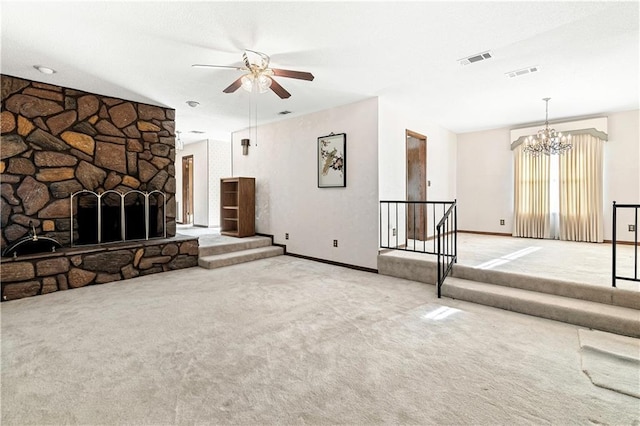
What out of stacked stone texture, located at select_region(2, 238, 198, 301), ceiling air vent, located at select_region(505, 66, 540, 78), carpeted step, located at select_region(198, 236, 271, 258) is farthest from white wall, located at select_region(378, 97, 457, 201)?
stacked stone texture, located at select_region(2, 238, 198, 301)

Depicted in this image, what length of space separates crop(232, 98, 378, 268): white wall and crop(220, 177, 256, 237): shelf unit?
0.16 m

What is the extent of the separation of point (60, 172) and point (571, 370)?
5953mm

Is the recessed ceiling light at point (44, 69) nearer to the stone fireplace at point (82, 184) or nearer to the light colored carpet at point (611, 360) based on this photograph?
the stone fireplace at point (82, 184)

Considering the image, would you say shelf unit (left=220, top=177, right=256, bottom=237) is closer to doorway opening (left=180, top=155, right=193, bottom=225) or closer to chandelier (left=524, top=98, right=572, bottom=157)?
doorway opening (left=180, top=155, right=193, bottom=225)

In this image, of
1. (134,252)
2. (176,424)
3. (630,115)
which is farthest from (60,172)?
(630,115)

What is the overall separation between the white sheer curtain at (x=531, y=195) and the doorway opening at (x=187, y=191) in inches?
326

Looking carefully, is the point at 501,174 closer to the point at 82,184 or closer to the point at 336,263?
the point at 336,263

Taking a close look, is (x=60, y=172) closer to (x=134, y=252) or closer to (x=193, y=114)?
(x=134, y=252)

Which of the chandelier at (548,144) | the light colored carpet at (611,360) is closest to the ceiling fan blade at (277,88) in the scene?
the light colored carpet at (611,360)

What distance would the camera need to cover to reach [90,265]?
4.12 metres

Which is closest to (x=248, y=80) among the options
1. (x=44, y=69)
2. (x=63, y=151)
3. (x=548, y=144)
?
(x=44, y=69)

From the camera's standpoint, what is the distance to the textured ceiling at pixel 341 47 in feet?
8.44

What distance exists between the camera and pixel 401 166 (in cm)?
538

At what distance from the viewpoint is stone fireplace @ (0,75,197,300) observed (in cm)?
393
